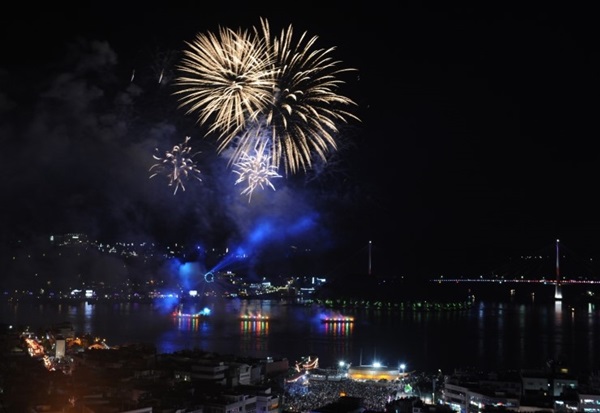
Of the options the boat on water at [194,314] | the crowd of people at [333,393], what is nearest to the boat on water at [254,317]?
the boat on water at [194,314]

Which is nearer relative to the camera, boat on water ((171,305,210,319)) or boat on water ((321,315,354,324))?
boat on water ((321,315,354,324))

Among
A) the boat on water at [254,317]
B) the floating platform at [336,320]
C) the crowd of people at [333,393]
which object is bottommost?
the floating platform at [336,320]

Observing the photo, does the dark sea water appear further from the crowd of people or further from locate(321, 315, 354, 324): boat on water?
the crowd of people

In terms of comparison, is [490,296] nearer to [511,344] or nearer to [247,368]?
[511,344]

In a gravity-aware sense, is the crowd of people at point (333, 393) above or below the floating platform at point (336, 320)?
above

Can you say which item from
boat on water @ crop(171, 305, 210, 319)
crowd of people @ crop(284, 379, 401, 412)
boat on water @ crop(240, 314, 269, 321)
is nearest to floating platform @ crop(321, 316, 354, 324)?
boat on water @ crop(240, 314, 269, 321)

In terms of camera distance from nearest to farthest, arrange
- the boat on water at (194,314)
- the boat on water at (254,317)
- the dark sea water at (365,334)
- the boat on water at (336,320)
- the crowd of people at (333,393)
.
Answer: the crowd of people at (333,393)
the dark sea water at (365,334)
the boat on water at (254,317)
the boat on water at (336,320)
the boat on water at (194,314)

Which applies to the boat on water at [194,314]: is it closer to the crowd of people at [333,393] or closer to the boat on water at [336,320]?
the boat on water at [336,320]

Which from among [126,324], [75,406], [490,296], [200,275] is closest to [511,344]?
[126,324]

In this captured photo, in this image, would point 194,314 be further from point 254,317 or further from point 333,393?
point 333,393
